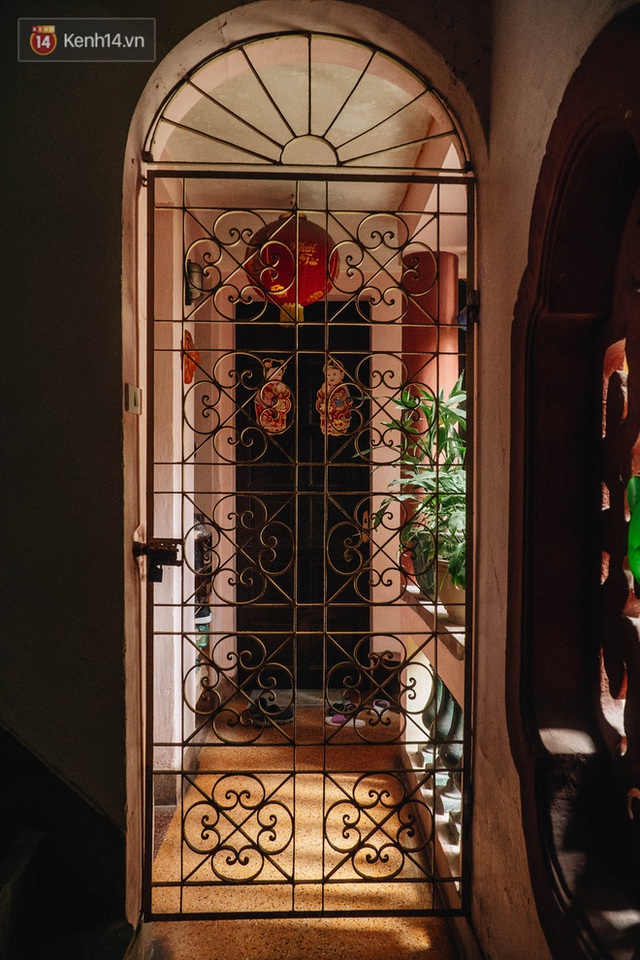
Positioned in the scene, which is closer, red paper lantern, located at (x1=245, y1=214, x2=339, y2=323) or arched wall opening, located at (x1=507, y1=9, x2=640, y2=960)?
arched wall opening, located at (x1=507, y1=9, x2=640, y2=960)

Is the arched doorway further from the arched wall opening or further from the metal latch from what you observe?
the arched wall opening

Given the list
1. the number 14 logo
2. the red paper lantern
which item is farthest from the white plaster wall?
the number 14 logo

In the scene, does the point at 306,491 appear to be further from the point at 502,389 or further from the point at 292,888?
the point at 292,888

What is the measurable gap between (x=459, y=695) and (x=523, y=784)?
750 millimetres

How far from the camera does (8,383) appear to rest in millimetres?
1894

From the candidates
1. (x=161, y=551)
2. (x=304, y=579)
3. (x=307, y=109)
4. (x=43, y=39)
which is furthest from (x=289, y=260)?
(x=304, y=579)

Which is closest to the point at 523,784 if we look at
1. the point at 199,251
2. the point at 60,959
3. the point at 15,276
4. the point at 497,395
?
the point at 497,395

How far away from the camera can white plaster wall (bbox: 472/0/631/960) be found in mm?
1565

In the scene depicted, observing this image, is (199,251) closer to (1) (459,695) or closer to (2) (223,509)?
(2) (223,509)

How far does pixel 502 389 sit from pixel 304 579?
3550mm

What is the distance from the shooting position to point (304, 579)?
5.23 meters

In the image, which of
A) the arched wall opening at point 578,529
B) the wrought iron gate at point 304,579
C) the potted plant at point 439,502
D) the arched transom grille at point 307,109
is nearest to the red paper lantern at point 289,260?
the wrought iron gate at point 304,579

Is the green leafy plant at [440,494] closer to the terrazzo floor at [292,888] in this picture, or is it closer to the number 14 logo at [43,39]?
the terrazzo floor at [292,888]

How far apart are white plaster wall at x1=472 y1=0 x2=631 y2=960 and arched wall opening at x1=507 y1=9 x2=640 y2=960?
0.49 feet
